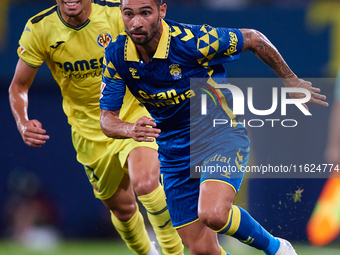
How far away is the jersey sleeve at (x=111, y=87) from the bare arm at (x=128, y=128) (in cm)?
5

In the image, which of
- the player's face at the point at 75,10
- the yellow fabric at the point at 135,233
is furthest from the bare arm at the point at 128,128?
the yellow fabric at the point at 135,233

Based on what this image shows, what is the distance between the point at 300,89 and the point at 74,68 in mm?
1905

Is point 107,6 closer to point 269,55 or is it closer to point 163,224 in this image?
point 269,55

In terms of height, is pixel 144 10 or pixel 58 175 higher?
pixel 144 10

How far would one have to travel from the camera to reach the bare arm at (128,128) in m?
3.52

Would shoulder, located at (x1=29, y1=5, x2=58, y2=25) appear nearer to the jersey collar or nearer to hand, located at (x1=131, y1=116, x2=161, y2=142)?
the jersey collar

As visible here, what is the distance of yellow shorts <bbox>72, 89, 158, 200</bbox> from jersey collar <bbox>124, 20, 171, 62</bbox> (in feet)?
3.81

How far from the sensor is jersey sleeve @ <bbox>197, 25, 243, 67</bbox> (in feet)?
12.6

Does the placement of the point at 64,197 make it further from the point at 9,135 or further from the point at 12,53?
the point at 12,53

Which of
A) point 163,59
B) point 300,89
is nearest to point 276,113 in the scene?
point 300,89

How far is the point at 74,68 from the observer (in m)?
4.88

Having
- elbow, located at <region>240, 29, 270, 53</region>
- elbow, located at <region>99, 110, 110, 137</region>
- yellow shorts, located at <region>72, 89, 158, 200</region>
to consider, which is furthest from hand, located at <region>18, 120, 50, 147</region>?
elbow, located at <region>240, 29, 270, 53</region>

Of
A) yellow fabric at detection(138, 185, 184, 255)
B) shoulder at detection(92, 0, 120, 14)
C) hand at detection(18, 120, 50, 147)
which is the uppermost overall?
shoulder at detection(92, 0, 120, 14)

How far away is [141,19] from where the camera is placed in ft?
12.0
